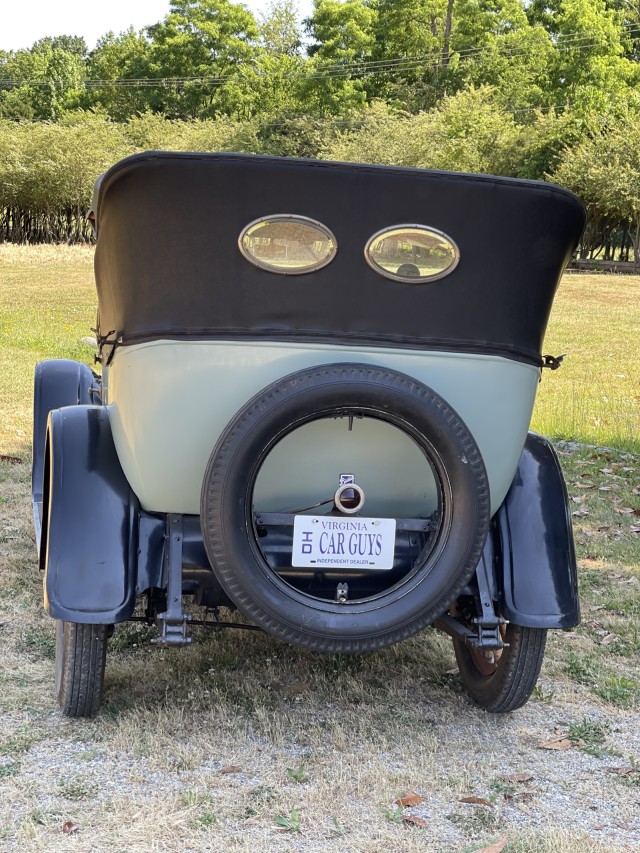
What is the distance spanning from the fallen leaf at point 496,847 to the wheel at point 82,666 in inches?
54.7

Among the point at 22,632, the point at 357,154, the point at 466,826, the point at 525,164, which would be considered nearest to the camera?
the point at 466,826

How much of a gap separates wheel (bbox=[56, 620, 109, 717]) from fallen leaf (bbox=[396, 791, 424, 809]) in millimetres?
1101

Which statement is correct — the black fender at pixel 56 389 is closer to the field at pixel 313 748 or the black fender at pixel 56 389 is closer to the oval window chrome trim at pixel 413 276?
the field at pixel 313 748

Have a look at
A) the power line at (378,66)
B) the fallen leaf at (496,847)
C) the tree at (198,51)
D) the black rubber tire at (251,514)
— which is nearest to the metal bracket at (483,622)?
the black rubber tire at (251,514)

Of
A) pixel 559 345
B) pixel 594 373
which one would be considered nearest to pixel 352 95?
pixel 559 345

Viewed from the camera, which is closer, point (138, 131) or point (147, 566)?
point (147, 566)

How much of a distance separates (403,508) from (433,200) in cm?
105

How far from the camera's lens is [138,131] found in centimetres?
5594

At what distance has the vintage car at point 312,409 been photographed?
2.86m

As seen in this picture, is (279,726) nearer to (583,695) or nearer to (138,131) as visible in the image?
(583,695)

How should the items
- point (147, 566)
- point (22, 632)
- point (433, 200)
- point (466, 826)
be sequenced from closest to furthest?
point (466, 826)
point (433, 200)
point (147, 566)
point (22, 632)

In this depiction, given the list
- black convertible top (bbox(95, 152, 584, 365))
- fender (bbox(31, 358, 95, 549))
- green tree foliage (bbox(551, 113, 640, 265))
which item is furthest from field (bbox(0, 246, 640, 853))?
green tree foliage (bbox(551, 113, 640, 265))

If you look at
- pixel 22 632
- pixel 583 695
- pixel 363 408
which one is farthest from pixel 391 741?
pixel 22 632

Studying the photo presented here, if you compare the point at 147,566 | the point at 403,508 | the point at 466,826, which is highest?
the point at 403,508
